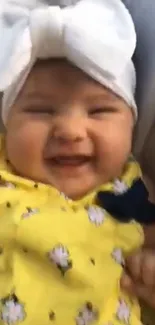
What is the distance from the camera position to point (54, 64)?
4.13ft

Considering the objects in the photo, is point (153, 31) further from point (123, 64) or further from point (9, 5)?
point (9, 5)

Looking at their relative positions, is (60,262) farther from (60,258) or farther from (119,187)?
(119,187)

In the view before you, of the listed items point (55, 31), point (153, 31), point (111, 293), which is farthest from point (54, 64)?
point (111, 293)

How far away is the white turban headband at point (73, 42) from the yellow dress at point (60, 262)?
18cm

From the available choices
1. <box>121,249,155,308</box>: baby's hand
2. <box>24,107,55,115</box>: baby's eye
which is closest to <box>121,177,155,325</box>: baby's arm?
<box>121,249,155,308</box>: baby's hand

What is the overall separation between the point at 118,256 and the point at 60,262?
0.09 meters

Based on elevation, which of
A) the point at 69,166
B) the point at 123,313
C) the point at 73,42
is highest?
the point at 73,42

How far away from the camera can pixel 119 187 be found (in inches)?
50.0

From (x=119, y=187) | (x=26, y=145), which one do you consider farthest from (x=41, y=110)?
(x=119, y=187)

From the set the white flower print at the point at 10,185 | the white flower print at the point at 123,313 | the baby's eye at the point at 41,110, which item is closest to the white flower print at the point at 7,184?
the white flower print at the point at 10,185

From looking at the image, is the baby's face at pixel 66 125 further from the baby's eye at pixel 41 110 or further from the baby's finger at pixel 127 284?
the baby's finger at pixel 127 284

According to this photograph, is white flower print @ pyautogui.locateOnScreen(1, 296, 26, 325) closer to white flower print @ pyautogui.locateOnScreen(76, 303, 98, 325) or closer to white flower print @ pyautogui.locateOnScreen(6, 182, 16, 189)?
white flower print @ pyautogui.locateOnScreen(76, 303, 98, 325)

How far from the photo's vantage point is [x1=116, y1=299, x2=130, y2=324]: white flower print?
1.16 metres

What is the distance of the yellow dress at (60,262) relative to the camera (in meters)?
1.13
